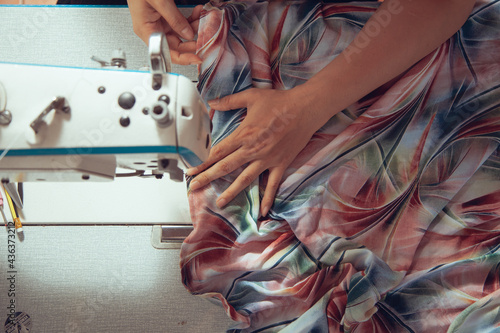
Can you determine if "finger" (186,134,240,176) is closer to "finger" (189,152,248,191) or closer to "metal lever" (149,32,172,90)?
"finger" (189,152,248,191)

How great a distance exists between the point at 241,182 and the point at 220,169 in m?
0.05

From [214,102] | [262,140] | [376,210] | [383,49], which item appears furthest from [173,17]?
[376,210]

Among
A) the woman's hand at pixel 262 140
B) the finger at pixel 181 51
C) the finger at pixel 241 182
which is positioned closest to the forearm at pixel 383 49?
the woman's hand at pixel 262 140

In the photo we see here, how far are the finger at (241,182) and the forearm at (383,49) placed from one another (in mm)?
146

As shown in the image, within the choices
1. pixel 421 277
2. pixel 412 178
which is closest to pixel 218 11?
pixel 412 178

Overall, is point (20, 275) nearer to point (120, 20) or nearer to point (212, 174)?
point (212, 174)

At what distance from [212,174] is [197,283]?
0.71 feet

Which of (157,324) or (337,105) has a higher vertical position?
(337,105)

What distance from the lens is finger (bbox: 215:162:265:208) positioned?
79 centimetres

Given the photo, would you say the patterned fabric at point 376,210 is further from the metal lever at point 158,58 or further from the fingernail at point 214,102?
the metal lever at point 158,58

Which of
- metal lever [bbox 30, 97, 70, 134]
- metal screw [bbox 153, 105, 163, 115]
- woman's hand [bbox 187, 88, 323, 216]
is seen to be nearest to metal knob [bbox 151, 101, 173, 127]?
metal screw [bbox 153, 105, 163, 115]

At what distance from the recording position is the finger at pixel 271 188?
2.61 ft

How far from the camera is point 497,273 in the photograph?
0.78 meters

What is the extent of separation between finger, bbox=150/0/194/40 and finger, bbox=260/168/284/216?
0.33 meters
